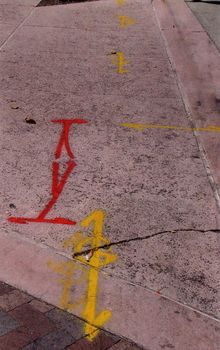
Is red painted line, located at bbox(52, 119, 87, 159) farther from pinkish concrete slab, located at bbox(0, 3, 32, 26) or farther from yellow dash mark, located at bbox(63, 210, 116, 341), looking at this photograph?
pinkish concrete slab, located at bbox(0, 3, 32, 26)

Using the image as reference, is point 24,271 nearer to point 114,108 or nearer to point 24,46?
point 114,108

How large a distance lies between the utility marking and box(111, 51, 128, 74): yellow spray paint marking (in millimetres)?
4203

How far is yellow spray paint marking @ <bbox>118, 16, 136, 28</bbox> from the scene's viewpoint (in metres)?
10.8

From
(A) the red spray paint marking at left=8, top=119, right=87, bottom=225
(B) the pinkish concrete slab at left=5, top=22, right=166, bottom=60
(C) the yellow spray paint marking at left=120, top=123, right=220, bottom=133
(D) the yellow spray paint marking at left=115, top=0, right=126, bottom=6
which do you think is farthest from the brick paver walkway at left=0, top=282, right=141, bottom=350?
(D) the yellow spray paint marking at left=115, top=0, right=126, bottom=6

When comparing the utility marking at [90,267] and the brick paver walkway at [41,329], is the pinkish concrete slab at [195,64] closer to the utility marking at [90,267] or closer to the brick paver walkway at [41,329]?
the utility marking at [90,267]

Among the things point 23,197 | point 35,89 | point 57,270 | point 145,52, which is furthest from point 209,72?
point 57,270

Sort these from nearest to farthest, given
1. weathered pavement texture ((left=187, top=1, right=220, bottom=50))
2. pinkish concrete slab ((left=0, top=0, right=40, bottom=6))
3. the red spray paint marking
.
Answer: the red spray paint marking → weathered pavement texture ((left=187, top=1, right=220, bottom=50)) → pinkish concrete slab ((left=0, top=0, right=40, bottom=6))

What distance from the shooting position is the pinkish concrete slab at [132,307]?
342cm

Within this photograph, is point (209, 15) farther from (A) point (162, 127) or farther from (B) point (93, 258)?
(B) point (93, 258)

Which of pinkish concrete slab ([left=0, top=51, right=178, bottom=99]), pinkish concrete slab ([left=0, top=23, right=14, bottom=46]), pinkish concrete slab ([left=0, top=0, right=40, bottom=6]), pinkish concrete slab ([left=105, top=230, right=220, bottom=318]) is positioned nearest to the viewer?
pinkish concrete slab ([left=105, top=230, right=220, bottom=318])

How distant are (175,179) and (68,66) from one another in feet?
12.6

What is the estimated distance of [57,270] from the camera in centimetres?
392

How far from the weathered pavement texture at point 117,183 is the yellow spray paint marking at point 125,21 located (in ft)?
4.45

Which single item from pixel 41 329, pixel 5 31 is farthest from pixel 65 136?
pixel 5 31
